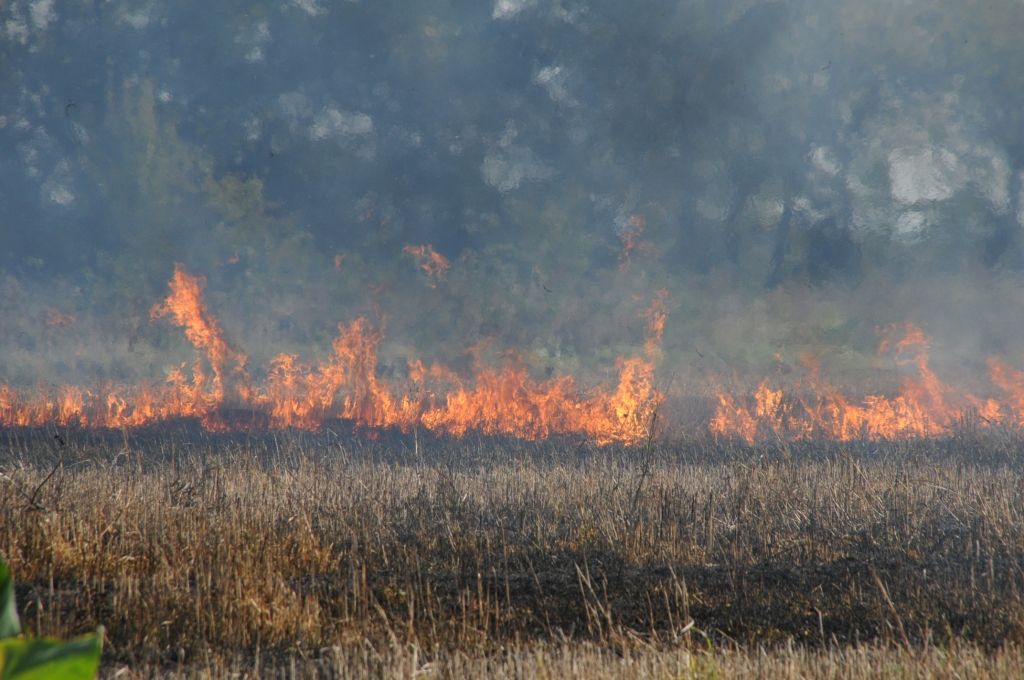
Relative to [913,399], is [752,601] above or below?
below

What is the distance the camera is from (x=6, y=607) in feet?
2.87

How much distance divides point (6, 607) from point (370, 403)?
22.0 metres

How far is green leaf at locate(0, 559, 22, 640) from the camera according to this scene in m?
0.83

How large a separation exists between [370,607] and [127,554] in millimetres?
2707

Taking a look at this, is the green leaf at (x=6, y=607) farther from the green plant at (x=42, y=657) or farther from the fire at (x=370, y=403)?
the fire at (x=370, y=403)

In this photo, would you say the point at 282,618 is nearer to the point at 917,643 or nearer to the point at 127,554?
the point at 127,554

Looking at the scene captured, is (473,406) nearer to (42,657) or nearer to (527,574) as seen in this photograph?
(527,574)

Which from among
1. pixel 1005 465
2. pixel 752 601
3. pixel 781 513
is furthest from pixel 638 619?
pixel 1005 465

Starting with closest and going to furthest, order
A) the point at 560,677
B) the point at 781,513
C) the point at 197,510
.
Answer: the point at 560,677
the point at 197,510
the point at 781,513

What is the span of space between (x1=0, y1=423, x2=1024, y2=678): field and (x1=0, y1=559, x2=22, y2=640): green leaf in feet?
14.4

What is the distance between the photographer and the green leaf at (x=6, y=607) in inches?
32.8

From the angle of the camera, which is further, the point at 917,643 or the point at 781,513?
the point at 781,513

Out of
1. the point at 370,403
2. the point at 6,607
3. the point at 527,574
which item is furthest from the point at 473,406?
the point at 6,607

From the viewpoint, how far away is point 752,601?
823 cm
